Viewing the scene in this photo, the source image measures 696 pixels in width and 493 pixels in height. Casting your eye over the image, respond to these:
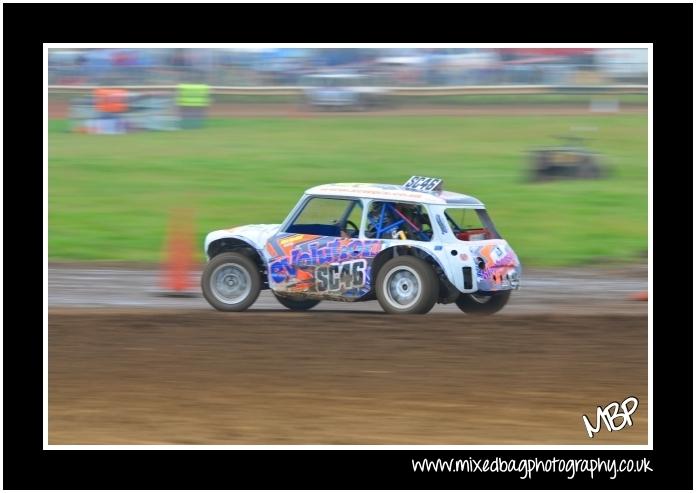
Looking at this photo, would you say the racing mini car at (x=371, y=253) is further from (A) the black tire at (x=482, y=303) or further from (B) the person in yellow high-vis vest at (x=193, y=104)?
(B) the person in yellow high-vis vest at (x=193, y=104)

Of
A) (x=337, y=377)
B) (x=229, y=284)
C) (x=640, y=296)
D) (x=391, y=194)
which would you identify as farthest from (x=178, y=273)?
(x=640, y=296)

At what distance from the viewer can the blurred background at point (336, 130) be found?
810 inches

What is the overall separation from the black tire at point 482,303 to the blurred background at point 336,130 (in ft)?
23.5

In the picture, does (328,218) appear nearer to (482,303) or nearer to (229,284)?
(229,284)

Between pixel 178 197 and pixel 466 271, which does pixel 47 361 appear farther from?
pixel 178 197

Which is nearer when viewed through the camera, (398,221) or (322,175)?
(398,221)

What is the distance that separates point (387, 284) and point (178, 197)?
1046cm

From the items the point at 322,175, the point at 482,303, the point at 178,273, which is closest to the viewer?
the point at 482,303

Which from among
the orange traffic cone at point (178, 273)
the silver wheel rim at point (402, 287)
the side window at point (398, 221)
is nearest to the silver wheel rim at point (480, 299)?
the silver wheel rim at point (402, 287)

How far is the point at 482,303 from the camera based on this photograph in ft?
40.3

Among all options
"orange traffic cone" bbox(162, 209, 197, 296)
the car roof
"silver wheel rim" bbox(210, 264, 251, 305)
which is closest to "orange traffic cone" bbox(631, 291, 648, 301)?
the car roof

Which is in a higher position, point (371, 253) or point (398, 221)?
point (398, 221)

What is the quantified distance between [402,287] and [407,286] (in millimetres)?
61

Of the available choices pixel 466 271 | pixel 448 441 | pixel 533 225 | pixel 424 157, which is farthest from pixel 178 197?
pixel 448 441
